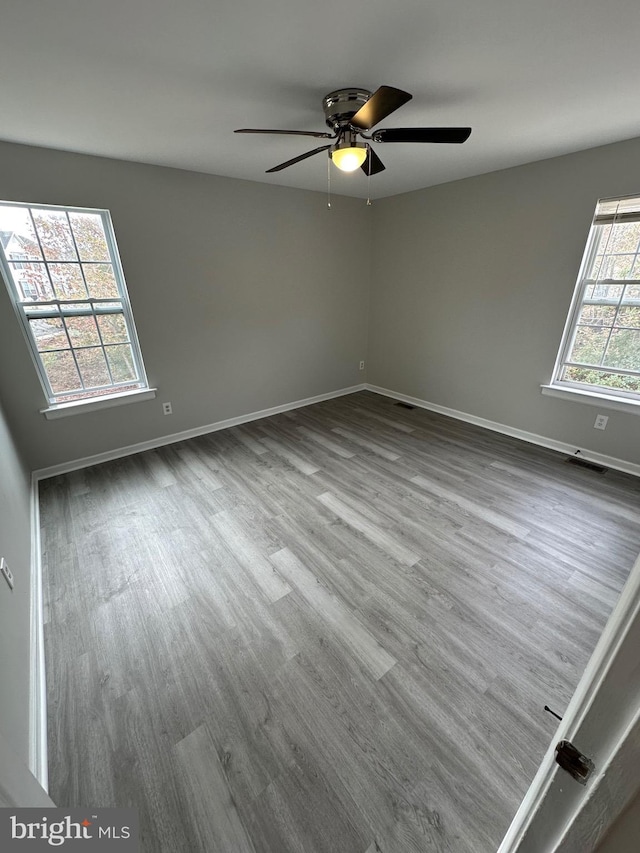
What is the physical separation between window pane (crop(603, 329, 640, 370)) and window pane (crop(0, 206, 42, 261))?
457cm

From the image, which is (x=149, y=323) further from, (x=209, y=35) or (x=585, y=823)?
(x=585, y=823)

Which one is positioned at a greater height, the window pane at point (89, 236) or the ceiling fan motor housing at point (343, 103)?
the ceiling fan motor housing at point (343, 103)

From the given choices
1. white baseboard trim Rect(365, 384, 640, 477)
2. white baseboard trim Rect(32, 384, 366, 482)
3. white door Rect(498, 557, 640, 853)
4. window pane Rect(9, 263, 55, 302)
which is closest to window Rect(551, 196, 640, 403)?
white baseboard trim Rect(365, 384, 640, 477)

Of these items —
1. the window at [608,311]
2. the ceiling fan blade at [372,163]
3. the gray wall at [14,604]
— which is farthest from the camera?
the window at [608,311]

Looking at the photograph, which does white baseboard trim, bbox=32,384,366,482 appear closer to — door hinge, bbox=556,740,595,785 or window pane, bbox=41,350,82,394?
window pane, bbox=41,350,82,394

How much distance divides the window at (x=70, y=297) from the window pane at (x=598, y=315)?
3.92 m

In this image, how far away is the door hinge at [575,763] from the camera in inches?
19.7

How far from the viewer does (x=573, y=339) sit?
3.01 m

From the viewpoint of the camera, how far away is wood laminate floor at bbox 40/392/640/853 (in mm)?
1106

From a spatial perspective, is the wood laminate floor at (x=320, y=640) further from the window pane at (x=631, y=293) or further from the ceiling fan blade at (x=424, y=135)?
the ceiling fan blade at (x=424, y=135)

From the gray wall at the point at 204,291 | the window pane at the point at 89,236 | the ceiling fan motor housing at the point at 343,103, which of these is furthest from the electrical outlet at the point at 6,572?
the ceiling fan motor housing at the point at 343,103

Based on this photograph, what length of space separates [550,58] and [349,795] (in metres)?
2.95

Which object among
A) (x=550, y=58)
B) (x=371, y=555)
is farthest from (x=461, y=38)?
(x=371, y=555)

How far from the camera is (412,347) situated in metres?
4.25
